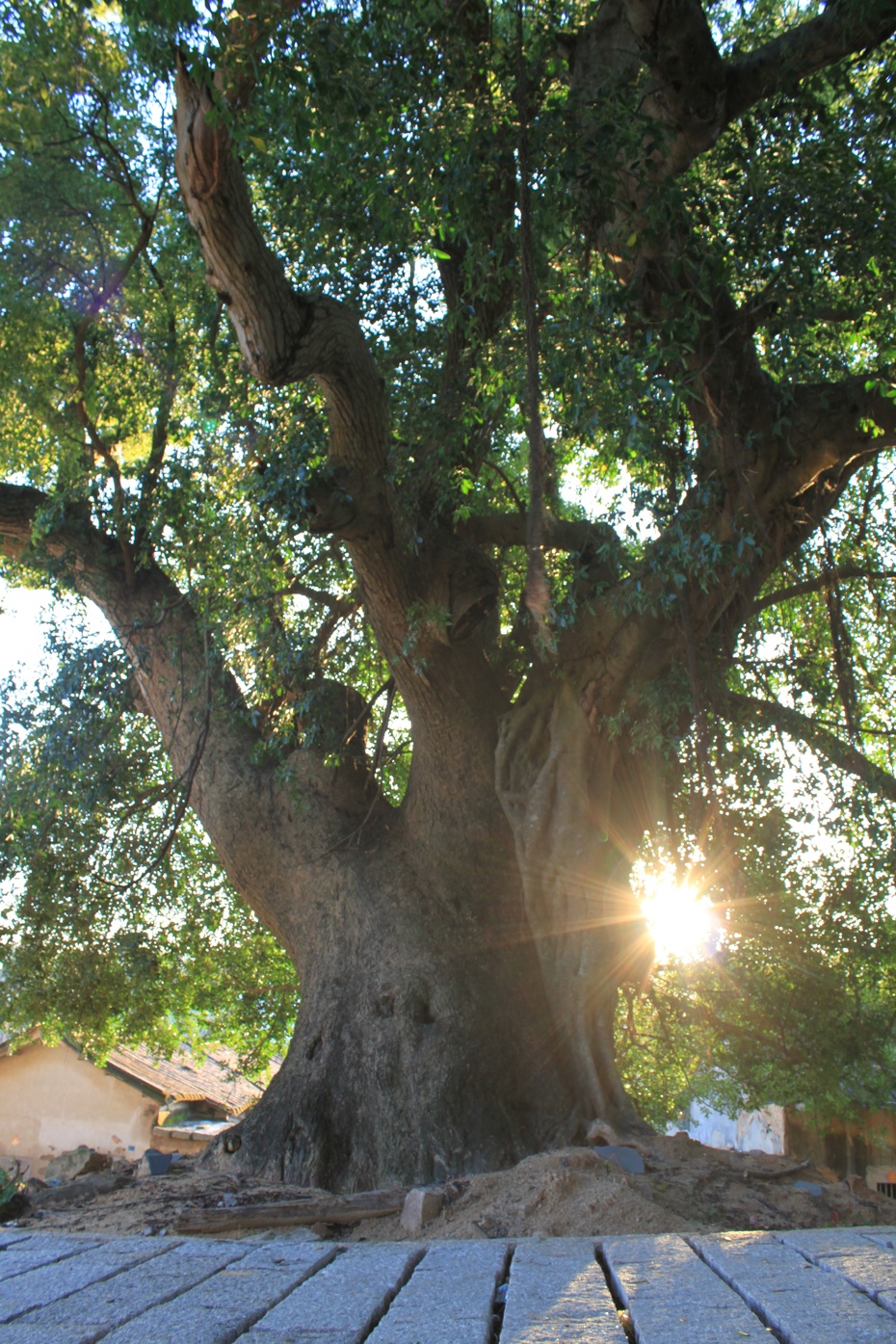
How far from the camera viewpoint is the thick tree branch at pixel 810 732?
22.2ft

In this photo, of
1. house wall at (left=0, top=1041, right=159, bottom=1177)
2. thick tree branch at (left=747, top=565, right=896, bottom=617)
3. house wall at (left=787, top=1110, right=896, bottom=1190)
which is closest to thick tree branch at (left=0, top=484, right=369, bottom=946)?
thick tree branch at (left=747, top=565, right=896, bottom=617)

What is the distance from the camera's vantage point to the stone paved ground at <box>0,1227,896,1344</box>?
88.5 inches

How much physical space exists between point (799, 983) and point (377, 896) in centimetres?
446

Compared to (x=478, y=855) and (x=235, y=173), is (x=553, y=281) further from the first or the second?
(x=478, y=855)

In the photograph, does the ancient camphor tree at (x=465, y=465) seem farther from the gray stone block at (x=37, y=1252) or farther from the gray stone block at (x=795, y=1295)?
the gray stone block at (x=795, y=1295)

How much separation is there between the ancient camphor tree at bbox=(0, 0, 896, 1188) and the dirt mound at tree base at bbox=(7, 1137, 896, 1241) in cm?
69

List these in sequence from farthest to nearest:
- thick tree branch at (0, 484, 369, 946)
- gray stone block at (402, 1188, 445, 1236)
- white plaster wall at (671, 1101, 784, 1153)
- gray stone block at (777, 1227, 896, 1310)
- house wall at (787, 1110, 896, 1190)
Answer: white plaster wall at (671, 1101, 784, 1153) < house wall at (787, 1110, 896, 1190) < thick tree branch at (0, 484, 369, 946) < gray stone block at (402, 1188, 445, 1236) < gray stone block at (777, 1227, 896, 1310)

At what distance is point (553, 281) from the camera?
19.7ft

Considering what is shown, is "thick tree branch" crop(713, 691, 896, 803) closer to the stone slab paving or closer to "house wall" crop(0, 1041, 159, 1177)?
the stone slab paving

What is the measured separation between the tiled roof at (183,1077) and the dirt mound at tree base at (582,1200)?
7.61 meters

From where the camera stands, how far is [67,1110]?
51.4ft

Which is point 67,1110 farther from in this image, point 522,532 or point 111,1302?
point 111,1302

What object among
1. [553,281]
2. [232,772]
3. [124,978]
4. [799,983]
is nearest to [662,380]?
[553,281]

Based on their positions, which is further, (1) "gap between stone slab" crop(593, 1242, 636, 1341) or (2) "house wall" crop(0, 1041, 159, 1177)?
(2) "house wall" crop(0, 1041, 159, 1177)
